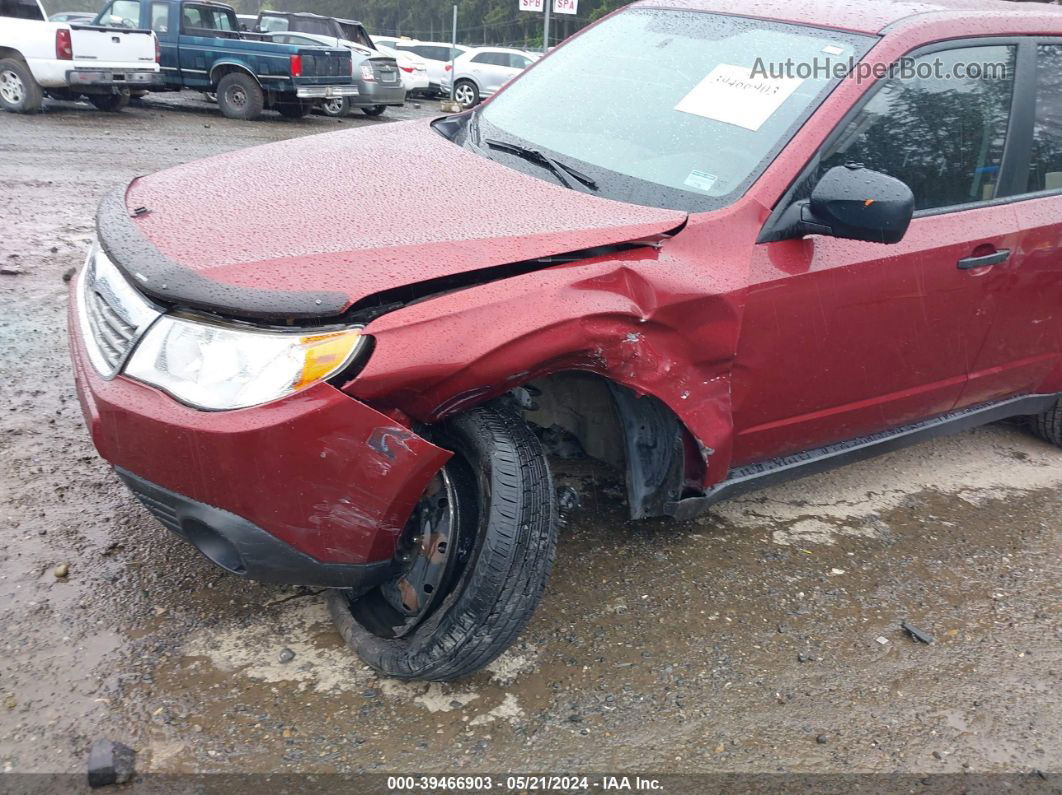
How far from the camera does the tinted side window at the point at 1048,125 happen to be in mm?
3449

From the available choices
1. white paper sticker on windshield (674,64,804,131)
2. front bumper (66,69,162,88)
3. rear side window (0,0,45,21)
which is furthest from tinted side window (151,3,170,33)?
white paper sticker on windshield (674,64,804,131)

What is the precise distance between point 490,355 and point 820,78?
1500 mm

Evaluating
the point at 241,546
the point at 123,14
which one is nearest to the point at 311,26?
the point at 123,14

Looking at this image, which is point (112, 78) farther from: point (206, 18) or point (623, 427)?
point (623, 427)

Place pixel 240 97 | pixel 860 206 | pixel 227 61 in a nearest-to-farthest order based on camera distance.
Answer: pixel 860 206, pixel 227 61, pixel 240 97

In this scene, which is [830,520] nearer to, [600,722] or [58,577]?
[600,722]

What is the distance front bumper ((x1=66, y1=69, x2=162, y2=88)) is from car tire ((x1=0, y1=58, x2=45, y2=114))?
45cm

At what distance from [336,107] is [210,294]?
14.7 metres

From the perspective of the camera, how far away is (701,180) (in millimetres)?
2826

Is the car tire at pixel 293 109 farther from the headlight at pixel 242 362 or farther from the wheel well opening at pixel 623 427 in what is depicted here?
the headlight at pixel 242 362

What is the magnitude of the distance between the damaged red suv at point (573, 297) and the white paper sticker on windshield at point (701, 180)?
0.6 inches

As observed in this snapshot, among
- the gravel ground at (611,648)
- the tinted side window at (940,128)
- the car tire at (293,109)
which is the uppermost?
the tinted side window at (940,128)

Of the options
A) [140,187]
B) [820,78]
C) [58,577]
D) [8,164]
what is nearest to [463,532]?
[58,577]
